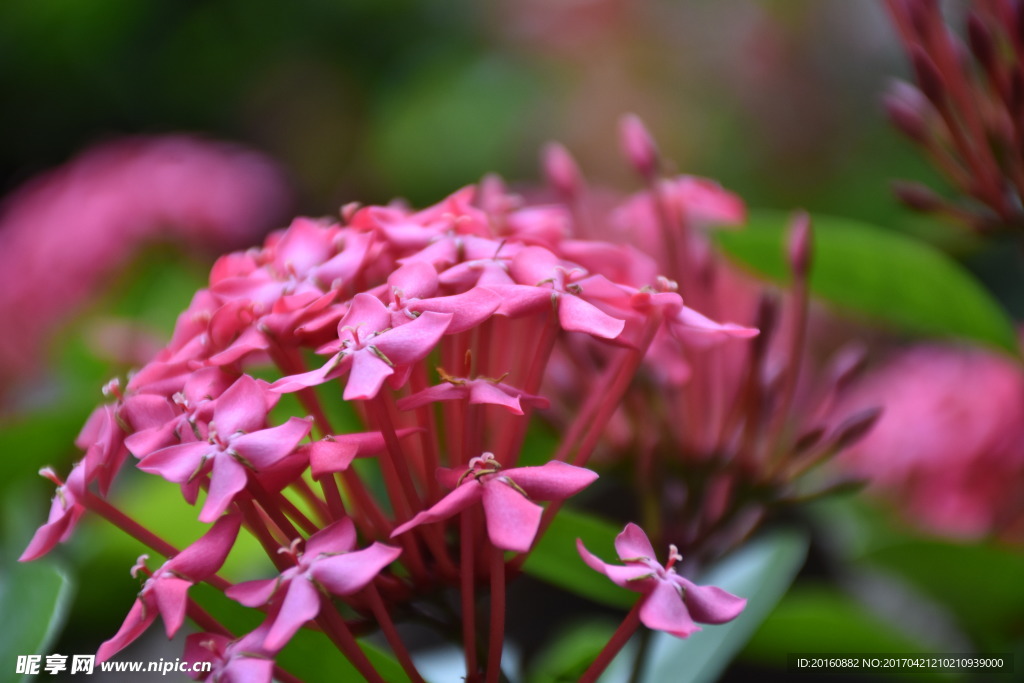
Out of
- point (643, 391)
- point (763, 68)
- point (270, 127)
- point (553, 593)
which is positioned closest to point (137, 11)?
point (270, 127)

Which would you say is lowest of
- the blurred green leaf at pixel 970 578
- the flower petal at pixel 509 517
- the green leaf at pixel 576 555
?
the blurred green leaf at pixel 970 578

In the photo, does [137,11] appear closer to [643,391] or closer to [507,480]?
[643,391]

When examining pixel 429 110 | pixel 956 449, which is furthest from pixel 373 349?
pixel 429 110

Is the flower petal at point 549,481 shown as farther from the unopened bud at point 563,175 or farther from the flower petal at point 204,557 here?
the unopened bud at point 563,175

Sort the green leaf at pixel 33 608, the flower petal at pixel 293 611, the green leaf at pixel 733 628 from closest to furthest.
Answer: the flower petal at pixel 293 611, the green leaf at pixel 33 608, the green leaf at pixel 733 628

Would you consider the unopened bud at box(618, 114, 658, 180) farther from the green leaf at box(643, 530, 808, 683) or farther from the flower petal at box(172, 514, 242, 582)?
the flower petal at box(172, 514, 242, 582)

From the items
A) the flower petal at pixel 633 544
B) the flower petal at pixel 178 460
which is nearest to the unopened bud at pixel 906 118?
the flower petal at pixel 633 544

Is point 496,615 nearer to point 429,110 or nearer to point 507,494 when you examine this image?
point 507,494
